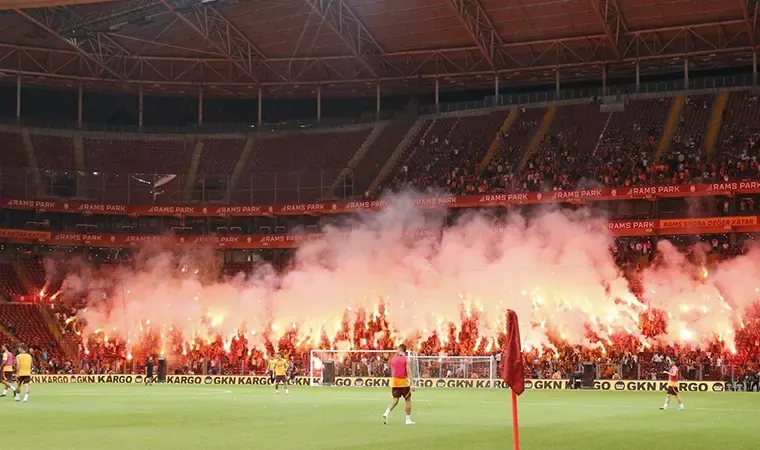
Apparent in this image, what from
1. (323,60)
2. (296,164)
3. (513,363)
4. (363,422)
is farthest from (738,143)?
(513,363)

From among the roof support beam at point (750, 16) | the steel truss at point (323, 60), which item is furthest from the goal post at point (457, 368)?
the roof support beam at point (750, 16)

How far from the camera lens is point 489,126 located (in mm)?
63125

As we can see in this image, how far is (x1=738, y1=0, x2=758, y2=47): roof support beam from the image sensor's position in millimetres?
52059

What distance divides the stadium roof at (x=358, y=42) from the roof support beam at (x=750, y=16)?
0.28 feet

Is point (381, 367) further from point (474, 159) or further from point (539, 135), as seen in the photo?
point (539, 135)

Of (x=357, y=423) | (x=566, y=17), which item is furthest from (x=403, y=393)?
(x=566, y=17)

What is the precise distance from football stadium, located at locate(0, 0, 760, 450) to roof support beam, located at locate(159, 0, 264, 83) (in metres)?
0.23

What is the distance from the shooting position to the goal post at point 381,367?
46.3m

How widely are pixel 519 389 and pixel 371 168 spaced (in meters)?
51.3

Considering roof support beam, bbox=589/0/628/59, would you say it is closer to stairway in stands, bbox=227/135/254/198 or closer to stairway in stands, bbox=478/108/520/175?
stairway in stands, bbox=478/108/520/175

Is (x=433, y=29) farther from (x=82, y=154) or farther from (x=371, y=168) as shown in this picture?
(x=82, y=154)

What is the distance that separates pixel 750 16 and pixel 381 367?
2607 centimetres

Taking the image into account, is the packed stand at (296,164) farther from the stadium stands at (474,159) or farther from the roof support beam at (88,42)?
the roof support beam at (88,42)

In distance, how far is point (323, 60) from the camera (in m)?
62.6
